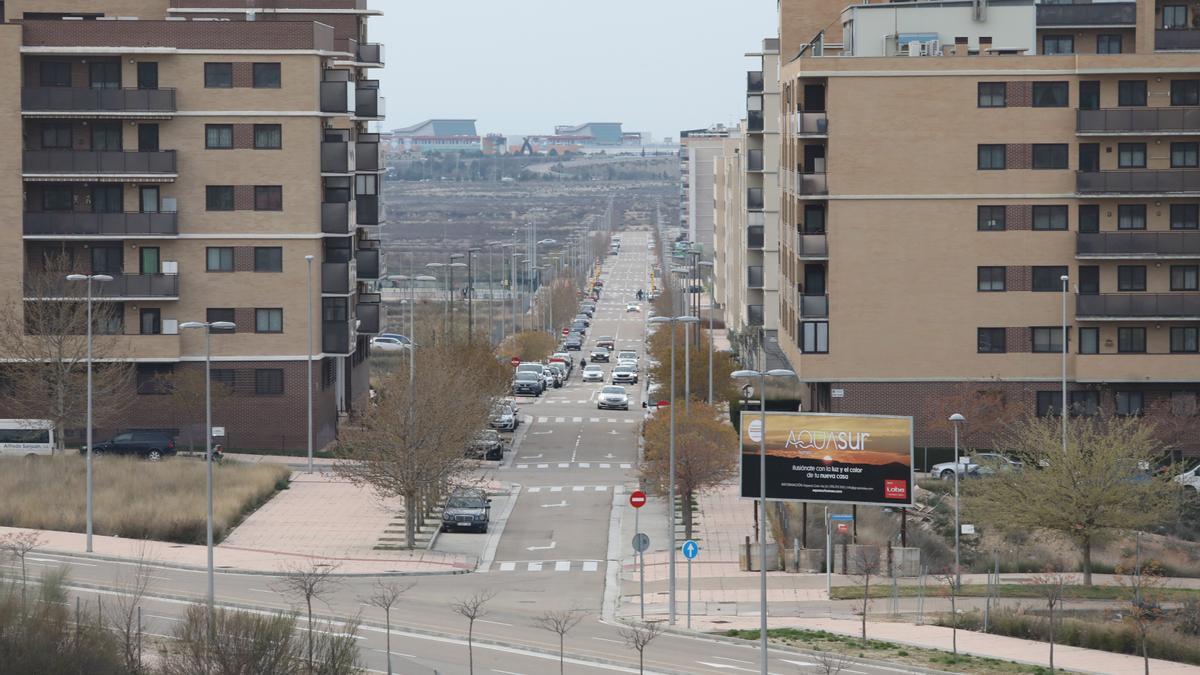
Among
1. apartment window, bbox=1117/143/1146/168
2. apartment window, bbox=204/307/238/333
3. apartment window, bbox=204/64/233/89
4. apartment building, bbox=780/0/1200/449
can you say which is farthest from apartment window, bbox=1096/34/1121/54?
apartment window, bbox=204/307/238/333

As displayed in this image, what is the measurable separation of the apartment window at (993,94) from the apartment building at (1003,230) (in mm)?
90

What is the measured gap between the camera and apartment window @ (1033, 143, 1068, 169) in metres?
84.2

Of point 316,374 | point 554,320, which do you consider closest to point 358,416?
point 316,374

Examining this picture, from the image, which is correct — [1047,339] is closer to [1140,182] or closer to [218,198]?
[1140,182]

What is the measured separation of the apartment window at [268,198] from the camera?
89.7 metres

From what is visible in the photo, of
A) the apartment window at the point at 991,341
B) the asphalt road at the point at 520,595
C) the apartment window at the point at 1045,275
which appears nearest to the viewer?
the asphalt road at the point at 520,595

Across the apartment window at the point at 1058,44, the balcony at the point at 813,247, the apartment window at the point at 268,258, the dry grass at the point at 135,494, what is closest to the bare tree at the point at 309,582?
the dry grass at the point at 135,494

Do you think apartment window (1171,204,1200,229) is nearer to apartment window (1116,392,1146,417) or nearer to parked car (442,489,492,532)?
apartment window (1116,392,1146,417)

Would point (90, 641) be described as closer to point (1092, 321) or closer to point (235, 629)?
point (235, 629)

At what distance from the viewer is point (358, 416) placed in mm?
89312

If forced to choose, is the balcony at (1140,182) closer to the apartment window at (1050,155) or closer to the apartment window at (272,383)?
the apartment window at (1050,155)

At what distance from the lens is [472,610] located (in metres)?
54.8

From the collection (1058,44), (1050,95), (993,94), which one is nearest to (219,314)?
(993,94)

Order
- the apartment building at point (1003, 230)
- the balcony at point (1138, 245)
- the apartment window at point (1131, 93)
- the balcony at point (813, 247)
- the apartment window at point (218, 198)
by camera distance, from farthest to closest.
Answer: the apartment window at point (218, 198) < the balcony at point (813, 247) < the apartment window at point (1131, 93) < the apartment building at point (1003, 230) < the balcony at point (1138, 245)
